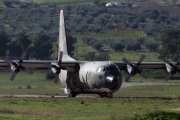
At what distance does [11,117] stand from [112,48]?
137883mm

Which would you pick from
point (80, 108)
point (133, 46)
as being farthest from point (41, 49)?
point (80, 108)

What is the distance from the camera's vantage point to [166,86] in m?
94.3

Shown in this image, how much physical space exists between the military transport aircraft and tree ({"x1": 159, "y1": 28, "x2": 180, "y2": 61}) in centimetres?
6890

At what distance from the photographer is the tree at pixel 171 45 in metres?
154

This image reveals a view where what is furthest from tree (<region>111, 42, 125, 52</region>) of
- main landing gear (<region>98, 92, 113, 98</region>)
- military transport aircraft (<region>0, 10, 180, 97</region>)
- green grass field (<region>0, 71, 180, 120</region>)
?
main landing gear (<region>98, 92, 113, 98</region>)

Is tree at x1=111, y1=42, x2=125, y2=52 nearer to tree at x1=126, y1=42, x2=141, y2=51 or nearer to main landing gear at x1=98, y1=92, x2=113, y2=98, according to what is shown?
tree at x1=126, y1=42, x2=141, y2=51

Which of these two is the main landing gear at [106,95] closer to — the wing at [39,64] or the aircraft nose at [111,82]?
the aircraft nose at [111,82]

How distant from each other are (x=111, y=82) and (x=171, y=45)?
89098mm

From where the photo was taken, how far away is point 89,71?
74.2 m

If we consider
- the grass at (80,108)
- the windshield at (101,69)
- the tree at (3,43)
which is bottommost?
the tree at (3,43)

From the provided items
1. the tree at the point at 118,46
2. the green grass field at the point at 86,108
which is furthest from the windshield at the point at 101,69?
the tree at the point at 118,46

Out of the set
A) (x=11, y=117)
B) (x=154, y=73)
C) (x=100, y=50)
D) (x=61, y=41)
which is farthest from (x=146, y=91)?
(x=100, y=50)

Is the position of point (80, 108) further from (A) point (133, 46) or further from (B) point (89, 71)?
(A) point (133, 46)

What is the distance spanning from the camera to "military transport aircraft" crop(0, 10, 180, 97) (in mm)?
72250
